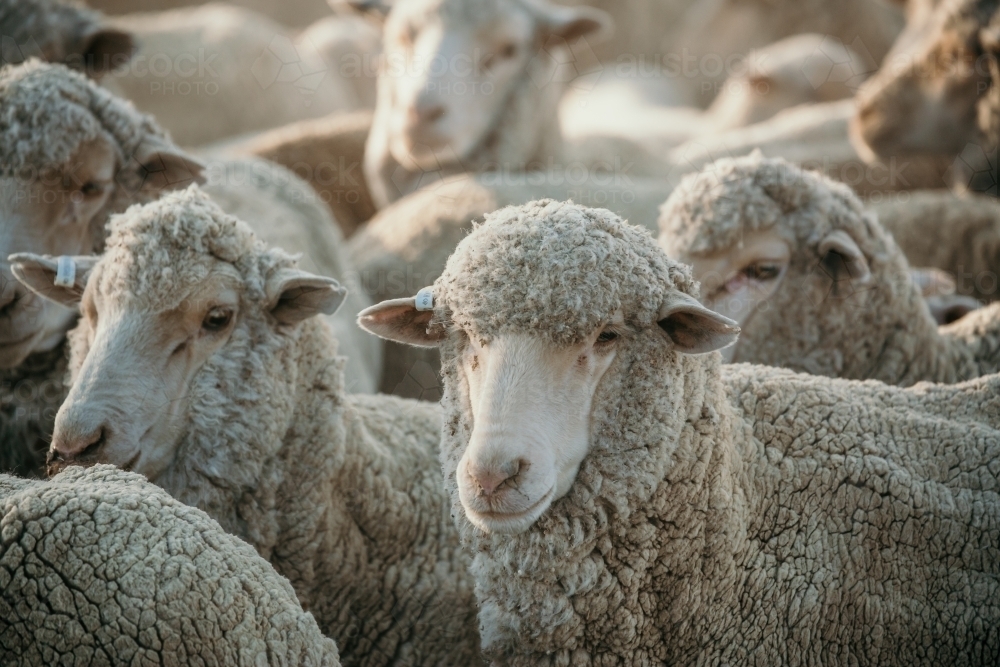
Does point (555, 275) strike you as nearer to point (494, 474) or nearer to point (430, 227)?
point (494, 474)

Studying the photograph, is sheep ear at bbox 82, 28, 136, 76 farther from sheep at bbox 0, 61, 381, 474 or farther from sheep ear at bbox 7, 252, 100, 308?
sheep ear at bbox 7, 252, 100, 308

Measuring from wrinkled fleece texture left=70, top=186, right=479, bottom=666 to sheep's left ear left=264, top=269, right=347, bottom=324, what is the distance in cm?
3

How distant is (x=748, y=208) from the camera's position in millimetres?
3785

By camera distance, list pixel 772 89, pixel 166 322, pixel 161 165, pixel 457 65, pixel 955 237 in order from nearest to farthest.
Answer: pixel 166 322 → pixel 161 165 → pixel 955 237 → pixel 457 65 → pixel 772 89

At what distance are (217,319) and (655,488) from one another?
1.30 meters

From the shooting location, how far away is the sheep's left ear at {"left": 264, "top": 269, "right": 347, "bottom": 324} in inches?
127

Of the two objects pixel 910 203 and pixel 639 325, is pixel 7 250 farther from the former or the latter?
pixel 910 203

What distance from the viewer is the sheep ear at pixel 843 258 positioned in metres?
3.78

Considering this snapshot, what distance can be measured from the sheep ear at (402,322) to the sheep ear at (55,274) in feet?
3.10

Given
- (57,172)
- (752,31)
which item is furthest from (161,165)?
(752,31)

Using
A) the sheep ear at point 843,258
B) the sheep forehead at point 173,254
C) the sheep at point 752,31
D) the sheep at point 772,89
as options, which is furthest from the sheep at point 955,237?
the sheep at point 752,31

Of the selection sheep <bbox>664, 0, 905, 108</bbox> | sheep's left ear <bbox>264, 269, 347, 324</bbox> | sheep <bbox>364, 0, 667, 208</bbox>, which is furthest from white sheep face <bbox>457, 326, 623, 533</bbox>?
sheep <bbox>664, 0, 905, 108</bbox>

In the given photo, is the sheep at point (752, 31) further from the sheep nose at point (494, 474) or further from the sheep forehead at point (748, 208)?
the sheep nose at point (494, 474)

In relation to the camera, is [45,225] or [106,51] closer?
[45,225]
